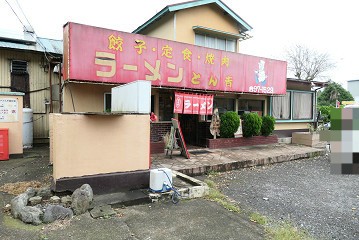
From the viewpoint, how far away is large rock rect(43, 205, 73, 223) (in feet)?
12.8

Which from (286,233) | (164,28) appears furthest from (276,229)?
(164,28)

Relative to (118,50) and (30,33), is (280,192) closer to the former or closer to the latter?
(118,50)

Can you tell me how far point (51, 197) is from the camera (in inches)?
182

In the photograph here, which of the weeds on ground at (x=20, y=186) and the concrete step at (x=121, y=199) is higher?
the weeds on ground at (x=20, y=186)

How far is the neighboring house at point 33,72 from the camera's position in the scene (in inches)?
427

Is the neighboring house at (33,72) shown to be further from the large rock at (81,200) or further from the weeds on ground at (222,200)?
the weeds on ground at (222,200)

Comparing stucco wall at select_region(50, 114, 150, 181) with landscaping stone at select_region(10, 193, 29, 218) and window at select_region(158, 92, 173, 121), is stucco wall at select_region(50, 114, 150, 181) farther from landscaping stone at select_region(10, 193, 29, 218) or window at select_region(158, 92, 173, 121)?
window at select_region(158, 92, 173, 121)

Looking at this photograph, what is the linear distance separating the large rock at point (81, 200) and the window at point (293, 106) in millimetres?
11357

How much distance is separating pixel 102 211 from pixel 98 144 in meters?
1.36

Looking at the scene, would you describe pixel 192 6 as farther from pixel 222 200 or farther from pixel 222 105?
pixel 222 200

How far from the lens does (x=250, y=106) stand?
1285 centimetres

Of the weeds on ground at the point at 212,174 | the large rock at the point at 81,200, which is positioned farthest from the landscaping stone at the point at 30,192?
the weeds on ground at the point at 212,174

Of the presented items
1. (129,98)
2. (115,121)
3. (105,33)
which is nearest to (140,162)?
(115,121)

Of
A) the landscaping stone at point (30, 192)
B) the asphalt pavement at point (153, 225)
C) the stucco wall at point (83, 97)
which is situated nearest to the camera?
the asphalt pavement at point (153, 225)
